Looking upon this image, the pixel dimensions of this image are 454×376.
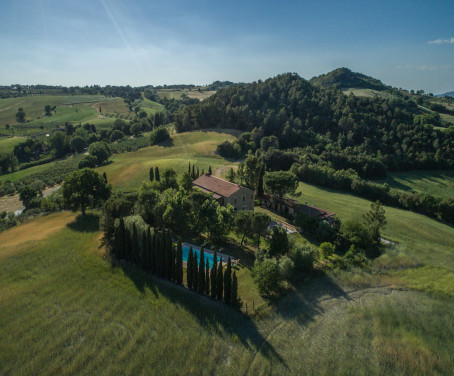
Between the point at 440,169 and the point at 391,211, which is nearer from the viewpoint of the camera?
the point at 391,211

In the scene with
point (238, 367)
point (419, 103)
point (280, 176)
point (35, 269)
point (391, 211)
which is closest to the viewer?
point (238, 367)

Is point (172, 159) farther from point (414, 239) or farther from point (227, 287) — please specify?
point (414, 239)

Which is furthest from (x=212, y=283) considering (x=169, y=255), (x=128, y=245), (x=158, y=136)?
(x=158, y=136)

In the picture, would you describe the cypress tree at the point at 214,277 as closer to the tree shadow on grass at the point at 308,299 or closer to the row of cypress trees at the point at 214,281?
the row of cypress trees at the point at 214,281

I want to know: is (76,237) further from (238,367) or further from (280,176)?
(280,176)

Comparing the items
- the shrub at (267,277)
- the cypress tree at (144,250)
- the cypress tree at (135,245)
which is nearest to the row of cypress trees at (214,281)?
the shrub at (267,277)

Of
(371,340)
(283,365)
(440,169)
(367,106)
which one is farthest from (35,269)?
(367,106)
